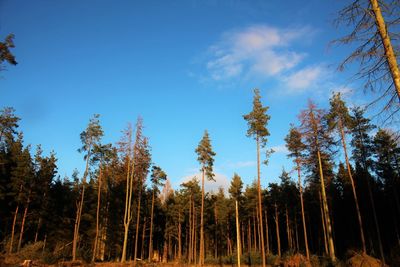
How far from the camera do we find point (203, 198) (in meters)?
33.9

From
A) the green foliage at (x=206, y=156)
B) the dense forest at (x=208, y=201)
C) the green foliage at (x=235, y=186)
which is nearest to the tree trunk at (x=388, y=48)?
the dense forest at (x=208, y=201)

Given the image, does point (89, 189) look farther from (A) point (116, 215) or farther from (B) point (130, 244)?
(B) point (130, 244)

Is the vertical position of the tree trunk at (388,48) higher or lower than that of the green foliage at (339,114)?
lower

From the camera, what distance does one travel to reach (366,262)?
19.8 metres

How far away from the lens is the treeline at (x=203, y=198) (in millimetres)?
27625

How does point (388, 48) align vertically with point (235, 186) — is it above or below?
below

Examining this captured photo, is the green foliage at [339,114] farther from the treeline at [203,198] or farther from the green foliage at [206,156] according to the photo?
the green foliage at [206,156]

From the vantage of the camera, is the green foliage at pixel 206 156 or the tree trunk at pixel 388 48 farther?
the green foliage at pixel 206 156

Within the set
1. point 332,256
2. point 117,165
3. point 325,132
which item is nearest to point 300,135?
point 325,132

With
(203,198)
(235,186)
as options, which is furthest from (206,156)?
(235,186)

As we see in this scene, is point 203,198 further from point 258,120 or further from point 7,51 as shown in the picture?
point 7,51

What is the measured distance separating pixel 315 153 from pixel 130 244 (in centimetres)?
4341

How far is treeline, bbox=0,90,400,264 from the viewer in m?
27.6

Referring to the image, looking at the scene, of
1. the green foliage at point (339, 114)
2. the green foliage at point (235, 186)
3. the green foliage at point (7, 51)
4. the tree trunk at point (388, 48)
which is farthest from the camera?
the green foliage at point (235, 186)
